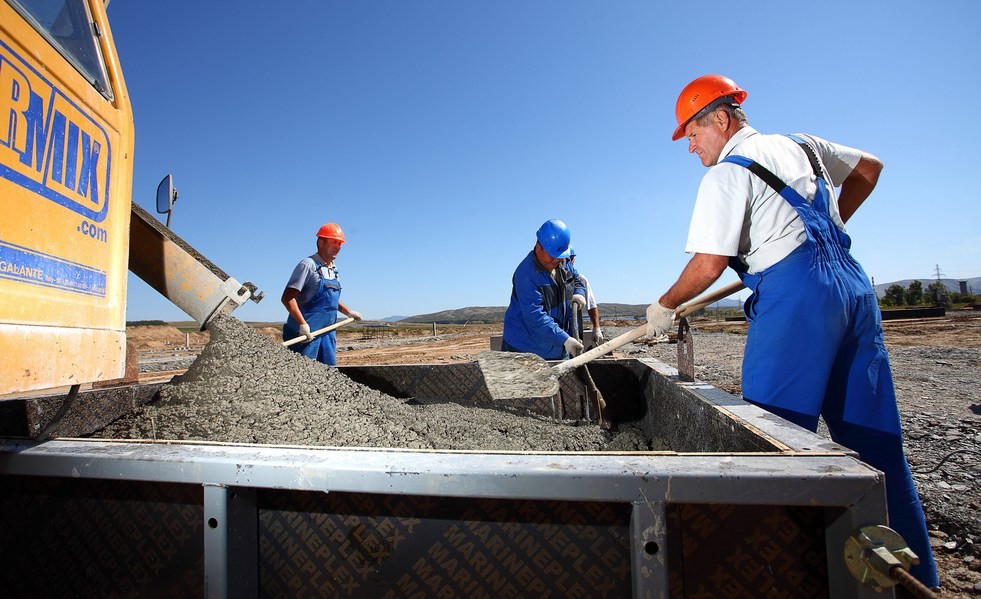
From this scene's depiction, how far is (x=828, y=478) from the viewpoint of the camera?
839mm

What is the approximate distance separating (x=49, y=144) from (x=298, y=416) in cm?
125

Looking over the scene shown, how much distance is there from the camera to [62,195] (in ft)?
4.47

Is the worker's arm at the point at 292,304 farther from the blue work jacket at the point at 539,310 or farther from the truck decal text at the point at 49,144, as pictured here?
the truck decal text at the point at 49,144

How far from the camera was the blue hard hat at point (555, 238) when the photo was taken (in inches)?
153

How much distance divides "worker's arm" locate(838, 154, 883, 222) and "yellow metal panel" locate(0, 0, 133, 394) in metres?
2.97

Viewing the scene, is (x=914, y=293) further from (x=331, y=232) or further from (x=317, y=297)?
(x=317, y=297)

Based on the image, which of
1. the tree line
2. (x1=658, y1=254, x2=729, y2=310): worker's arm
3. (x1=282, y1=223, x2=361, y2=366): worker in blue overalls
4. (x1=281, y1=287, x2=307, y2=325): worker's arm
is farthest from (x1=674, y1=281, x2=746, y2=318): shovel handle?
the tree line

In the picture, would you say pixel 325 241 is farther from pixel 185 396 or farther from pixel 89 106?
pixel 89 106

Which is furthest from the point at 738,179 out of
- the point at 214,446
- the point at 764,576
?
the point at 214,446

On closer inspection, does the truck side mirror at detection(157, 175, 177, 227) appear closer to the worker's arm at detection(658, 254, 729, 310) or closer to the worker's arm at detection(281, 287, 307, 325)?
the worker's arm at detection(658, 254, 729, 310)

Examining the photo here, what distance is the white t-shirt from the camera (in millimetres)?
1739

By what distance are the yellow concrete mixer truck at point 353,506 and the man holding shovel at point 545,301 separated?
251 centimetres

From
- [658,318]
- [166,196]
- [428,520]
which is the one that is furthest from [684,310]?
[166,196]

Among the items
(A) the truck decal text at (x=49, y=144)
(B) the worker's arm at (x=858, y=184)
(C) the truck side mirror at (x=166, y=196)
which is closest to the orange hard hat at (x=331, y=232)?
(C) the truck side mirror at (x=166, y=196)
